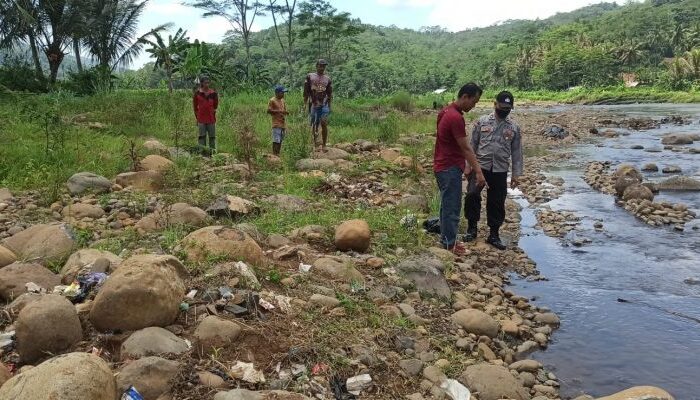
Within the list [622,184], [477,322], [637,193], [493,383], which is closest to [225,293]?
[493,383]

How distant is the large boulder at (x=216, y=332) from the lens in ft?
9.65

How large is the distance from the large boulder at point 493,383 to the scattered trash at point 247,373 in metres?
1.28

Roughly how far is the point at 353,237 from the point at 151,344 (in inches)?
98.0

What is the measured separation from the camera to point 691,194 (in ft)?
31.0

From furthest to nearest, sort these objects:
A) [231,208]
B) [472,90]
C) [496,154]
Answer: [496,154] → [231,208] → [472,90]

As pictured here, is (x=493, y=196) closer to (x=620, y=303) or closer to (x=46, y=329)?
(x=620, y=303)

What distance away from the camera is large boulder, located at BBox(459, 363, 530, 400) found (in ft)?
10.4

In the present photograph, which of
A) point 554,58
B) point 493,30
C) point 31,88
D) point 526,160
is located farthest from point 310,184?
point 493,30

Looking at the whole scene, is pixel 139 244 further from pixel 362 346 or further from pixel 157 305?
pixel 362 346

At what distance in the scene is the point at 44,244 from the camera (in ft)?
13.9

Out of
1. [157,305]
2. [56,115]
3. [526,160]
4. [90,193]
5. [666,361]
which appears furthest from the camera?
[526,160]

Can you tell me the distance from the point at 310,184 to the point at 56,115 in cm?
470

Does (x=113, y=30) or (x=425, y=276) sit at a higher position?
(x=113, y=30)

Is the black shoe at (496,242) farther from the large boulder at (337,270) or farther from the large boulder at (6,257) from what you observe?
the large boulder at (6,257)
